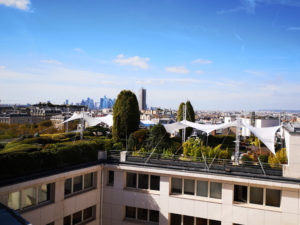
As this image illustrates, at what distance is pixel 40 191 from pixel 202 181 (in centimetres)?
774

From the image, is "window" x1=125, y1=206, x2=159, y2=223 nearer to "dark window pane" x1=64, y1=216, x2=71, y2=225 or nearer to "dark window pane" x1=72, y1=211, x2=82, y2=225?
"dark window pane" x1=72, y1=211, x2=82, y2=225

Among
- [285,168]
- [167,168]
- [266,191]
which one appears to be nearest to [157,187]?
[167,168]

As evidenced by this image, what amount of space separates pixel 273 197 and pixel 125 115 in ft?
55.7

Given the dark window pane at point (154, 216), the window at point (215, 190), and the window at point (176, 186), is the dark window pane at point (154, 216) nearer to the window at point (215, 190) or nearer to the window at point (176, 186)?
the window at point (176, 186)

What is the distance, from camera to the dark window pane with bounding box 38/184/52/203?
38.3 feet

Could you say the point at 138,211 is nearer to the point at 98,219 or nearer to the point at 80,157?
the point at 98,219

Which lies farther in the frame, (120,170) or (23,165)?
(120,170)

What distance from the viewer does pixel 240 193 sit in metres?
12.8

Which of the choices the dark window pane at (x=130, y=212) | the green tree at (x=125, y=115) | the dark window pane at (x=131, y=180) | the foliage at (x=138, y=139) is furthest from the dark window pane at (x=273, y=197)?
the green tree at (x=125, y=115)

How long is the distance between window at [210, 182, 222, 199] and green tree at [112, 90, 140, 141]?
46.7 ft

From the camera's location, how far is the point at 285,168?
11906mm

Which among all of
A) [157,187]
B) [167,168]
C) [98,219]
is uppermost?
[167,168]

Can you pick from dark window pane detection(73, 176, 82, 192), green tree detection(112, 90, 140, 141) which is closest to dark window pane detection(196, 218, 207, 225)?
dark window pane detection(73, 176, 82, 192)

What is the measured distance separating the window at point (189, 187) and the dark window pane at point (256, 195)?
2799 millimetres
